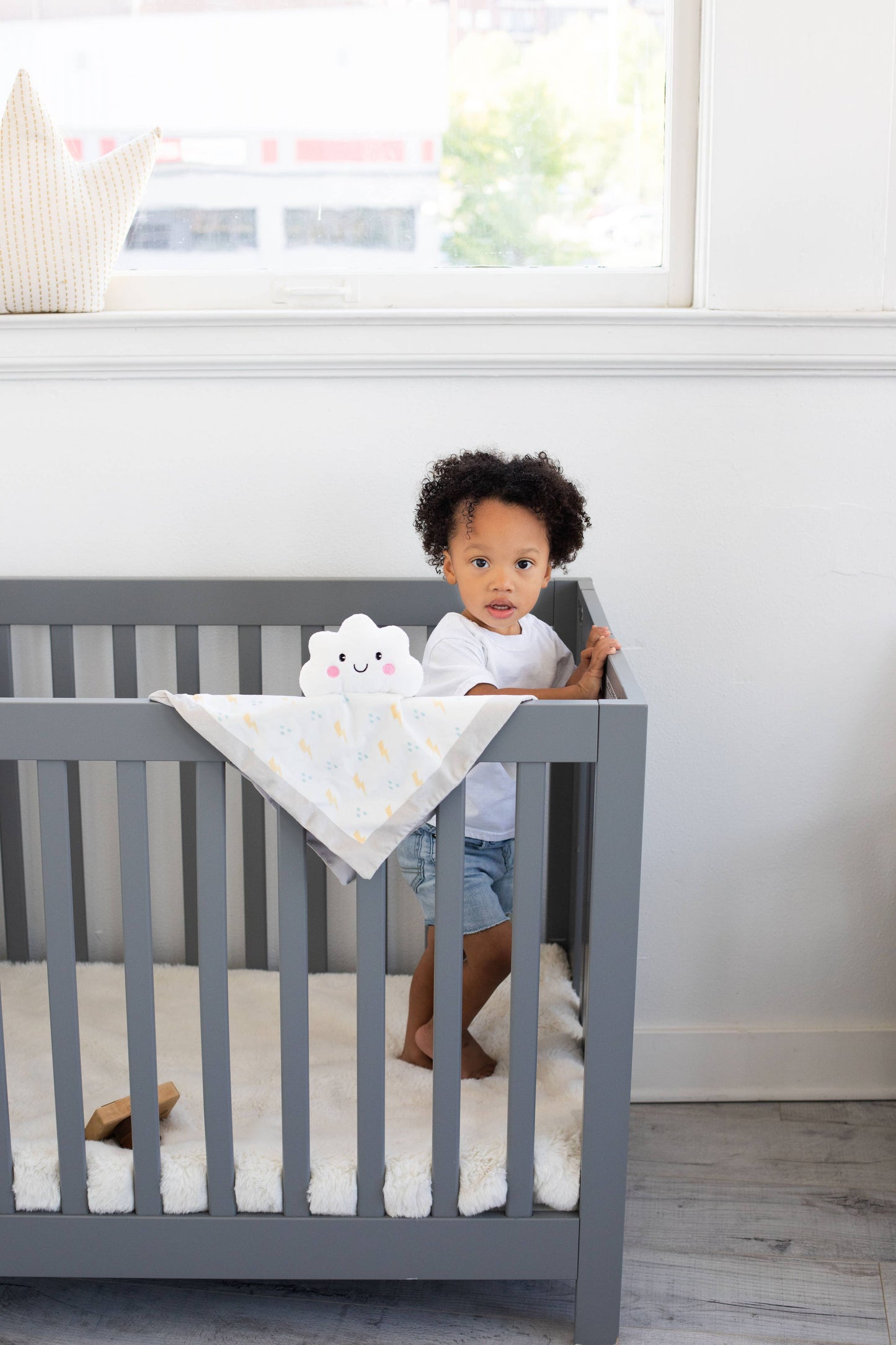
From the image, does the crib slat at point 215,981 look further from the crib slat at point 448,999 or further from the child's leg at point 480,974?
the child's leg at point 480,974

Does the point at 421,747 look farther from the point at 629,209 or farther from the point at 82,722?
the point at 629,209

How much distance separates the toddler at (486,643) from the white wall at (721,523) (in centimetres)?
17

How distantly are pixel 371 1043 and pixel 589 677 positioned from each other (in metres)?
0.40

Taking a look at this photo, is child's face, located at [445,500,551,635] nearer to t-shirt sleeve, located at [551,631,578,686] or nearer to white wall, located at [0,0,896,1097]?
t-shirt sleeve, located at [551,631,578,686]

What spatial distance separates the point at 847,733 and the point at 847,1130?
0.50 meters

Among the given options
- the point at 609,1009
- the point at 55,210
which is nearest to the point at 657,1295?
the point at 609,1009

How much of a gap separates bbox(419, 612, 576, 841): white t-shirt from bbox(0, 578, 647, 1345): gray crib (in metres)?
0.13

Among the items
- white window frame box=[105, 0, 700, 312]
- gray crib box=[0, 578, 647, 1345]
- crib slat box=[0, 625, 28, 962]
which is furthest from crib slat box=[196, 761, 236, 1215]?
white window frame box=[105, 0, 700, 312]

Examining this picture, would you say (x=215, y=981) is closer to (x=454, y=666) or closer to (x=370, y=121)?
(x=454, y=666)

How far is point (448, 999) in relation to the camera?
97cm

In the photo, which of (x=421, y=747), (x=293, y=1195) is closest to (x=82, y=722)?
(x=421, y=747)

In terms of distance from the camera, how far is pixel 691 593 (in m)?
1.43

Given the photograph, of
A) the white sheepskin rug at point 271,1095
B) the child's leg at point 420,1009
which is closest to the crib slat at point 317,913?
the white sheepskin rug at point 271,1095

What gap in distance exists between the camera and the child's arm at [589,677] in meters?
1.10
